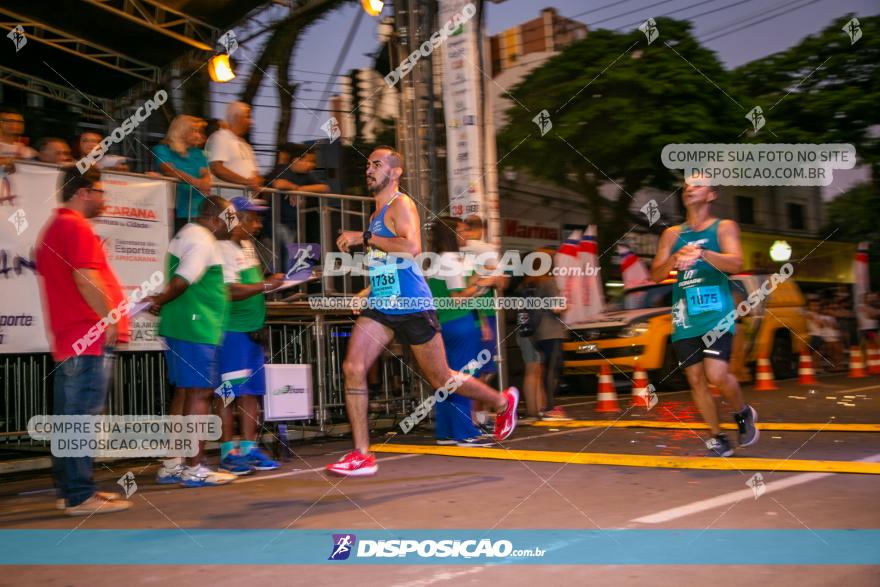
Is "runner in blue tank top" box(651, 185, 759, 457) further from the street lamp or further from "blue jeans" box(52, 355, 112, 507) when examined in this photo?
the street lamp

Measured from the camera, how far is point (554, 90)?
23.1m

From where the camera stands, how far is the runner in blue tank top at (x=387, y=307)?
5.52 meters

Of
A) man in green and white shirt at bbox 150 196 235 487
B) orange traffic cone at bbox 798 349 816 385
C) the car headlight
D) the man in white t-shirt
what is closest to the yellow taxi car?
the car headlight

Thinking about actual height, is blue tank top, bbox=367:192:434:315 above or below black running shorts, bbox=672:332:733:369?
above

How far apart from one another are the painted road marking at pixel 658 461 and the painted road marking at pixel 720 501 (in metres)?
0.24

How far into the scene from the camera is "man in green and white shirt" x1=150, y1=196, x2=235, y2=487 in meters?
5.86

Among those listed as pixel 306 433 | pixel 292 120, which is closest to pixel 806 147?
pixel 292 120

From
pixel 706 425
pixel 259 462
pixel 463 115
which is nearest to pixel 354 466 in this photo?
pixel 259 462

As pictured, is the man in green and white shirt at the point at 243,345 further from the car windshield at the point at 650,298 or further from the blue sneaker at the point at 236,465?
the car windshield at the point at 650,298

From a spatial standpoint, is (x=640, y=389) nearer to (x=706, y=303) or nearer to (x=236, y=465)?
(x=706, y=303)

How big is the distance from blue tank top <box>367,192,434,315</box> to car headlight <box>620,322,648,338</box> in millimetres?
8127

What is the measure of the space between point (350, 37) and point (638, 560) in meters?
11.1

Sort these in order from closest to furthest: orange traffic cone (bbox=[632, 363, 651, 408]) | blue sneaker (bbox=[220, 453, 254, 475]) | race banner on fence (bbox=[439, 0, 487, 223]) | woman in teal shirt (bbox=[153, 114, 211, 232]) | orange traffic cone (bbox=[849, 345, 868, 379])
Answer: blue sneaker (bbox=[220, 453, 254, 475]) < woman in teal shirt (bbox=[153, 114, 211, 232]) < race banner on fence (bbox=[439, 0, 487, 223]) < orange traffic cone (bbox=[632, 363, 651, 408]) < orange traffic cone (bbox=[849, 345, 868, 379])

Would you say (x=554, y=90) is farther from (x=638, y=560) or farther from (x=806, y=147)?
(x=638, y=560)
